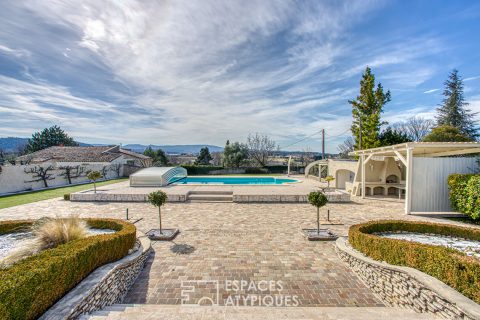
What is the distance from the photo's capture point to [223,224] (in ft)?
27.6

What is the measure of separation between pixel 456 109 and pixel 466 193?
2694 centimetres

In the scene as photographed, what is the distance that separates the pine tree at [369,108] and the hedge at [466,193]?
12.5m

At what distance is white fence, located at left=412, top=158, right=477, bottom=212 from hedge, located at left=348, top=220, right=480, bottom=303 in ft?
15.2

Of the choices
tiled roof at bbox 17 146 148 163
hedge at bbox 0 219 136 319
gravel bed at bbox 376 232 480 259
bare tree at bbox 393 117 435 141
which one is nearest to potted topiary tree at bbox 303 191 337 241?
gravel bed at bbox 376 232 480 259

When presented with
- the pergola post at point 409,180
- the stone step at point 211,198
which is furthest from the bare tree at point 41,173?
the pergola post at point 409,180

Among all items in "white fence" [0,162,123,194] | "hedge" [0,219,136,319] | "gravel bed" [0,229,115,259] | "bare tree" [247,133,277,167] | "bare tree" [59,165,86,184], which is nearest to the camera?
"hedge" [0,219,136,319]

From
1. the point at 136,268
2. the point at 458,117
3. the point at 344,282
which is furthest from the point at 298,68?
the point at 458,117

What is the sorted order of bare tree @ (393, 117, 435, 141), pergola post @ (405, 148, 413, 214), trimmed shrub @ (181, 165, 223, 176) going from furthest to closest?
1. bare tree @ (393, 117, 435, 141)
2. trimmed shrub @ (181, 165, 223, 176)
3. pergola post @ (405, 148, 413, 214)

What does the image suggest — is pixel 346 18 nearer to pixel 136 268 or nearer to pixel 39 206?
pixel 136 268

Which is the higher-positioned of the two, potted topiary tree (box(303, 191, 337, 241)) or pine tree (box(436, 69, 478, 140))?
pine tree (box(436, 69, 478, 140))

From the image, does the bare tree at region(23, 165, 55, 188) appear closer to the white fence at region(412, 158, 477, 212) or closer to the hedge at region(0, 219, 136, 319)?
the hedge at region(0, 219, 136, 319)

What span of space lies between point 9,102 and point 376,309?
22.3m

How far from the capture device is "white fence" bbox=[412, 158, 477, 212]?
976 centimetres

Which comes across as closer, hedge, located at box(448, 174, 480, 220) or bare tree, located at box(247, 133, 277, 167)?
hedge, located at box(448, 174, 480, 220)
